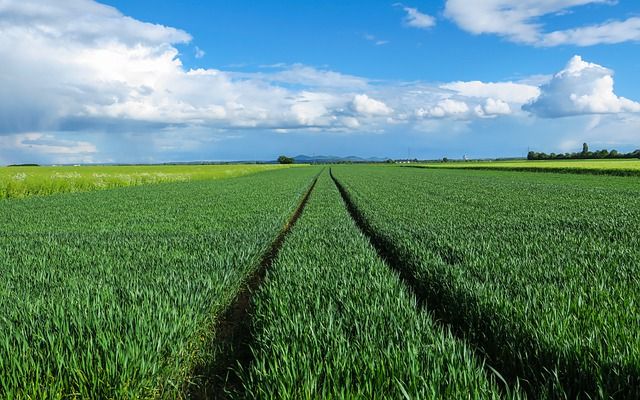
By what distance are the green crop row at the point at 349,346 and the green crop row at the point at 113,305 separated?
0.85 metres

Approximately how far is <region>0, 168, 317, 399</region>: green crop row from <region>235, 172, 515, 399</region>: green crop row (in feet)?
2.79

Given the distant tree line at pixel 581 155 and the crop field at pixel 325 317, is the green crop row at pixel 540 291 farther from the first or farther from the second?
the distant tree line at pixel 581 155

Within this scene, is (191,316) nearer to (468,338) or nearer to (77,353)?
(77,353)

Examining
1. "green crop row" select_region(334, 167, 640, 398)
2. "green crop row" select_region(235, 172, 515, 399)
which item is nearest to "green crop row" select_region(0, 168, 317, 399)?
"green crop row" select_region(235, 172, 515, 399)

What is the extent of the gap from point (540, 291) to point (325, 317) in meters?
3.01

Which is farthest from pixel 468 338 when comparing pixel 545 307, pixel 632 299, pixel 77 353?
pixel 77 353

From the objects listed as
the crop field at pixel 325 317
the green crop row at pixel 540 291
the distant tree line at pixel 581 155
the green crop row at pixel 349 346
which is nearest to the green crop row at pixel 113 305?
the crop field at pixel 325 317

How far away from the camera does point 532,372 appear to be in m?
4.27

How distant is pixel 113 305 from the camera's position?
5199 mm

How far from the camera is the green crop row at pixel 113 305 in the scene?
12.5 ft

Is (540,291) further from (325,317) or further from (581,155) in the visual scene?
(581,155)

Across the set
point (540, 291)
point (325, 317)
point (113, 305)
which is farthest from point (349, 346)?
point (540, 291)

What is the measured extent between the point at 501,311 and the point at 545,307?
0.49 meters

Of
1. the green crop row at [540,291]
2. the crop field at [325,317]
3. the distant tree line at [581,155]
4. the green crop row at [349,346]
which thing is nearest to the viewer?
the green crop row at [349,346]
